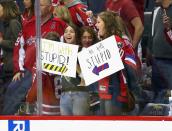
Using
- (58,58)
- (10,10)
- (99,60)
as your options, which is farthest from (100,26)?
(10,10)

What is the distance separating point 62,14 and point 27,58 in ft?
1.45

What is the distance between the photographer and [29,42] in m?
7.35

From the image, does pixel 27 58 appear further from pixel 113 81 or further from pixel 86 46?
pixel 113 81

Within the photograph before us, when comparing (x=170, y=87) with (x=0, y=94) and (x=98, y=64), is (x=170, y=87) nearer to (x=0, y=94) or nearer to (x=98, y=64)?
(x=98, y=64)

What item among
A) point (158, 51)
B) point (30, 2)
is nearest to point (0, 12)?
point (30, 2)

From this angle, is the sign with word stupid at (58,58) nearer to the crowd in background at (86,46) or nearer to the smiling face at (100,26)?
the crowd in background at (86,46)

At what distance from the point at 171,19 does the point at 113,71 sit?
1.97 feet

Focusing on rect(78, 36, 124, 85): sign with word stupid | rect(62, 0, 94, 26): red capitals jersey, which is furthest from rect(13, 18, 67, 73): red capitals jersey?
rect(78, 36, 124, 85): sign with word stupid

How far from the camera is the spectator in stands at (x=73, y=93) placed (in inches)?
287

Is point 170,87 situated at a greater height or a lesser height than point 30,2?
lesser

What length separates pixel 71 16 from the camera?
7.37 m
